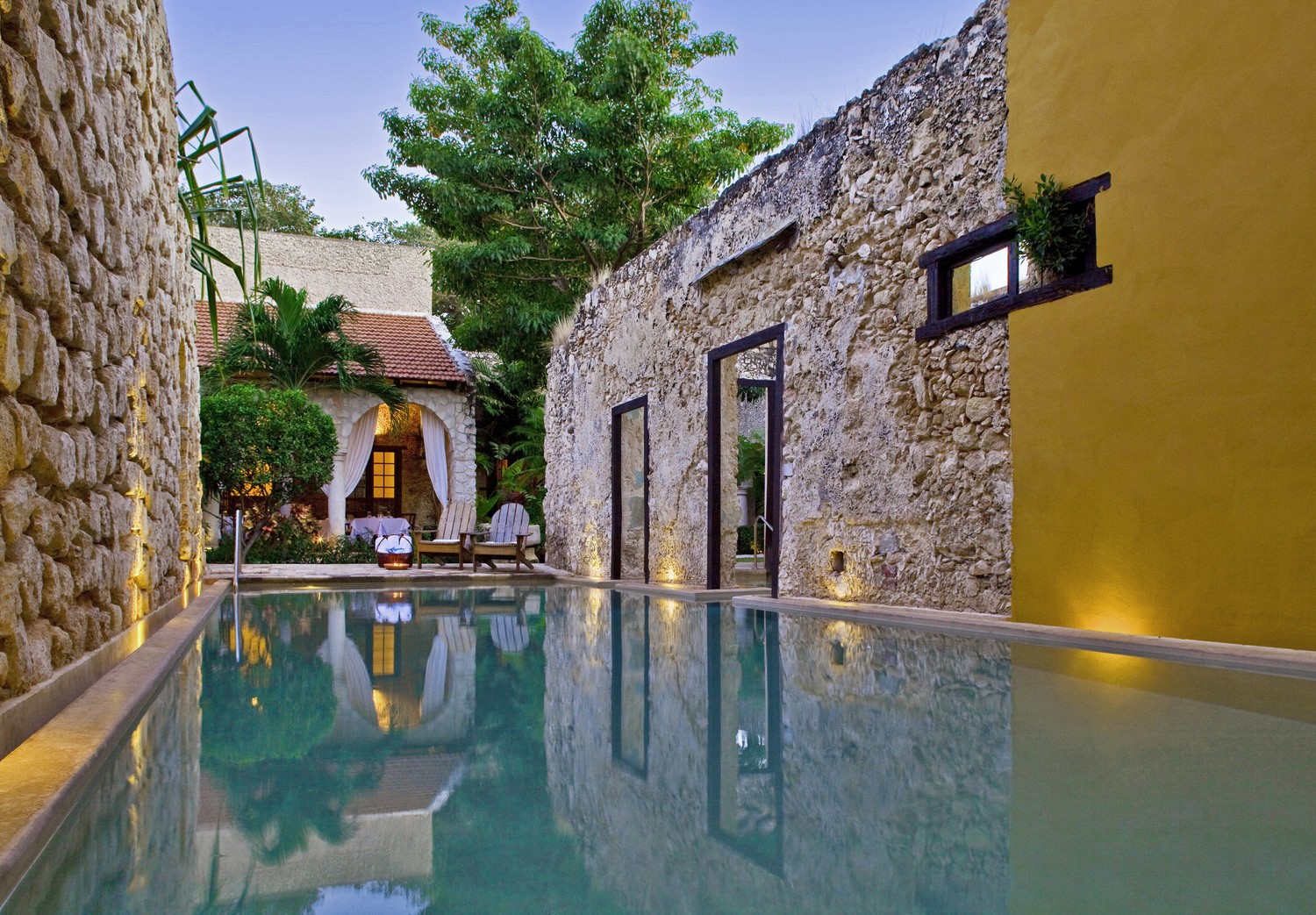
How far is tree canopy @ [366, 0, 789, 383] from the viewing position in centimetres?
1678

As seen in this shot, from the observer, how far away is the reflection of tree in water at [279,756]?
6.36 ft

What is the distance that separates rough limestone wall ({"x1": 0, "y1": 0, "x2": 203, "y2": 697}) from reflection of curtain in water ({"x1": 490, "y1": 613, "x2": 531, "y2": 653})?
1752 millimetres

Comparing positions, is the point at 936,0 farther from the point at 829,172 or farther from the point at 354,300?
the point at 354,300

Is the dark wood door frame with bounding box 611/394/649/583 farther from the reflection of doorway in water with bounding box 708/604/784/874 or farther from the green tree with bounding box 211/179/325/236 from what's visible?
the green tree with bounding box 211/179/325/236

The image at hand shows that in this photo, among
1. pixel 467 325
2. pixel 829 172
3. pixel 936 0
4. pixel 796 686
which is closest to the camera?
pixel 796 686

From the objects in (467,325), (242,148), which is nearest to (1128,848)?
(242,148)

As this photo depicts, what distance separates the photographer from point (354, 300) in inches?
744

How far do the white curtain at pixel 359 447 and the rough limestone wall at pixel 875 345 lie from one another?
7.61 meters

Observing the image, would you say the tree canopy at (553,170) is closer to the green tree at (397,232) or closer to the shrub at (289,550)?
the shrub at (289,550)

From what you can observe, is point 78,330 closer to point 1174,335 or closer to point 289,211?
point 1174,335

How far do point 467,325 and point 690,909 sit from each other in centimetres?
1668

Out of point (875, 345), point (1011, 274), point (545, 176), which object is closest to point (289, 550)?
point (545, 176)

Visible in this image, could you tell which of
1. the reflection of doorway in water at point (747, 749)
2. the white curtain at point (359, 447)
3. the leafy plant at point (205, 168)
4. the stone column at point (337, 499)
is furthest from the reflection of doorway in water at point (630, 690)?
the white curtain at point (359, 447)

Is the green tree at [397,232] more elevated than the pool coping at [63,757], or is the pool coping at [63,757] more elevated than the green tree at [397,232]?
the green tree at [397,232]
